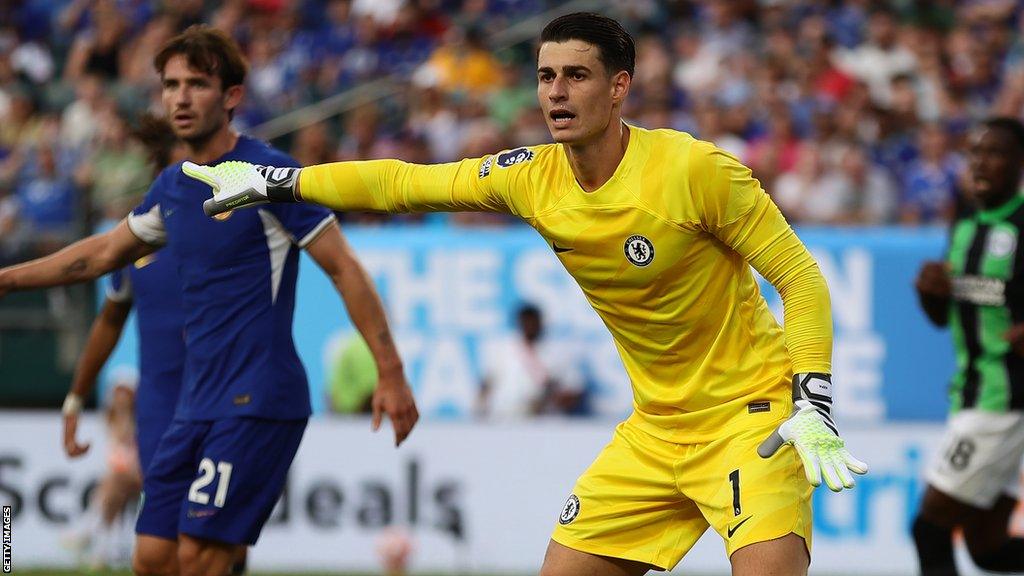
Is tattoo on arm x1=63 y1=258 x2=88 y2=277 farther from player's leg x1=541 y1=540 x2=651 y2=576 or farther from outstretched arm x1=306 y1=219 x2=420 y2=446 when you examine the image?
player's leg x1=541 y1=540 x2=651 y2=576

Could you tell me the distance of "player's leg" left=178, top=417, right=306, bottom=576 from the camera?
642cm

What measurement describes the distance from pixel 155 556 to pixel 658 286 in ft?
8.86

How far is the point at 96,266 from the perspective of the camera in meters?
6.70

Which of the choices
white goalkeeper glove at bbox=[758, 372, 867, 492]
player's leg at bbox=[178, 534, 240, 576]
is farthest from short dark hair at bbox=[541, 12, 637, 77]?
player's leg at bbox=[178, 534, 240, 576]

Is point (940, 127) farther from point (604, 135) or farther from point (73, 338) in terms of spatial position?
point (604, 135)

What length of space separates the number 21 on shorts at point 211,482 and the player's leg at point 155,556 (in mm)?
489

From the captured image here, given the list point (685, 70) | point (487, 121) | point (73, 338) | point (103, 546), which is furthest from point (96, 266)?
point (685, 70)

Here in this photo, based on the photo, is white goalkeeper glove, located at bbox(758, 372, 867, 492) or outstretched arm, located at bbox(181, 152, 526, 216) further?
outstretched arm, located at bbox(181, 152, 526, 216)

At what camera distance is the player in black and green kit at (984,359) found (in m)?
8.41

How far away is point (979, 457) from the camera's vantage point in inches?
330

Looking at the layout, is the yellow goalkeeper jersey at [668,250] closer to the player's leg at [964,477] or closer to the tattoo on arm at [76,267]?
the tattoo on arm at [76,267]

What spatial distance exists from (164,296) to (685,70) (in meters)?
8.91

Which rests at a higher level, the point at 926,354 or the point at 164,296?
the point at 164,296

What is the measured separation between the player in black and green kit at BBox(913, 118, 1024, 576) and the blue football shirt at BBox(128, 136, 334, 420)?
3689mm
